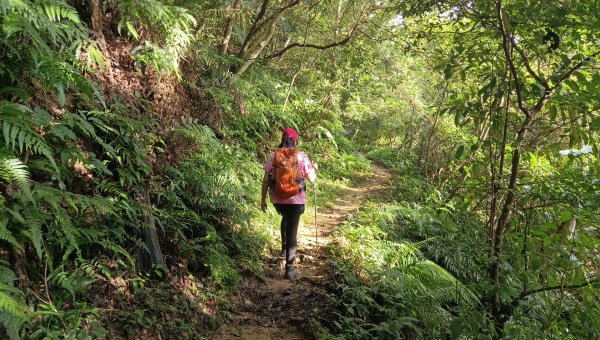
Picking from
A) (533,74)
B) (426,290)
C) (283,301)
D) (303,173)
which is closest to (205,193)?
(303,173)

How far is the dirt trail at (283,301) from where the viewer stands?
4184 millimetres

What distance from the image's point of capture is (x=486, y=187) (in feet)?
14.4

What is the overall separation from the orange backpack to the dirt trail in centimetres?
116

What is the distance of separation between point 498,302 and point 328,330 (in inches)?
66.8

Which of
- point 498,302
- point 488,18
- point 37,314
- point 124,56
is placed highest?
point 488,18

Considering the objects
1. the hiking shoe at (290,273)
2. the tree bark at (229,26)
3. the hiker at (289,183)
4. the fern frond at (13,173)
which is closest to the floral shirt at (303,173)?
the hiker at (289,183)

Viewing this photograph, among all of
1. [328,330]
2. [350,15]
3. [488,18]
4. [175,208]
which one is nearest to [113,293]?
[175,208]

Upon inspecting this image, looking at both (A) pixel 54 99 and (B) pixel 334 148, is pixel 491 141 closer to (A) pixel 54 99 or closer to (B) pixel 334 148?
(A) pixel 54 99

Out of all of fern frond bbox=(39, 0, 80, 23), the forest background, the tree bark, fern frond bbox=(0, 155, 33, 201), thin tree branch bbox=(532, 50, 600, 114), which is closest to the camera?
fern frond bbox=(0, 155, 33, 201)

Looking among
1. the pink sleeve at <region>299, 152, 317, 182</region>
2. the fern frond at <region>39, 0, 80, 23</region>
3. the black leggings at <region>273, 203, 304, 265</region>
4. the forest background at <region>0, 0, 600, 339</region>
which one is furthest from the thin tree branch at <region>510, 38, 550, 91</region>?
the fern frond at <region>39, 0, 80, 23</region>

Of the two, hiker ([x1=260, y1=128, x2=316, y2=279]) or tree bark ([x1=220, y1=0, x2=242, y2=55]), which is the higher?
tree bark ([x1=220, y1=0, x2=242, y2=55])

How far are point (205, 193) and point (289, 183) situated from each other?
1.15 metres

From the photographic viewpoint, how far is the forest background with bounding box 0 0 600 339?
3148 millimetres

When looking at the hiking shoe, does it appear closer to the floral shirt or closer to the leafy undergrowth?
the leafy undergrowth
